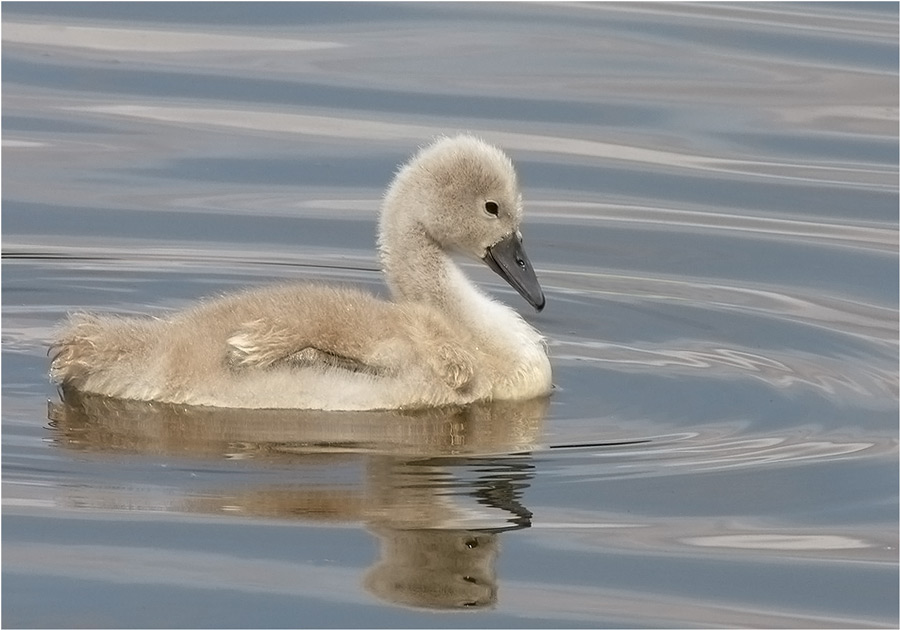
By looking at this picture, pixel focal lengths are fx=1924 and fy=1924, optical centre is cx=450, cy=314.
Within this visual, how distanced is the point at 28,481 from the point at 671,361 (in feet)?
10.4

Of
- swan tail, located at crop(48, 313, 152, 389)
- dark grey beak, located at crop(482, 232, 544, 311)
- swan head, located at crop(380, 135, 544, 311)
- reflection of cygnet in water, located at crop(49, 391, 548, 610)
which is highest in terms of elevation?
swan head, located at crop(380, 135, 544, 311)

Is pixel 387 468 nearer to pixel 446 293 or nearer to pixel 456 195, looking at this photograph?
pixel 446 293

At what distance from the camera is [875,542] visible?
686 cm

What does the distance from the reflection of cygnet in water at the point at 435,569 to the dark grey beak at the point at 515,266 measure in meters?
2.29

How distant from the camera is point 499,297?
10.2m

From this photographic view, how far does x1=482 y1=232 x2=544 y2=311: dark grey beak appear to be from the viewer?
8.68 metres

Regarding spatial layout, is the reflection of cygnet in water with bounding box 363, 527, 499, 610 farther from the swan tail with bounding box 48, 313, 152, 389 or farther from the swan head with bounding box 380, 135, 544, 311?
the swan head with bounding box 380, 135, 544, 311

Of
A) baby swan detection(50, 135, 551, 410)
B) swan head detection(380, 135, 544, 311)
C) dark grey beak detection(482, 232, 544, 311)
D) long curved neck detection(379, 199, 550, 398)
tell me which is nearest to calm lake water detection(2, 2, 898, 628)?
baby swan detection(50, 135, 551, 410)

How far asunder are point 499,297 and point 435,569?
3.98 meters

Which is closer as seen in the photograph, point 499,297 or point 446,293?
point 446,293

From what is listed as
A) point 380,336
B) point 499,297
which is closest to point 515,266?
point 380,336

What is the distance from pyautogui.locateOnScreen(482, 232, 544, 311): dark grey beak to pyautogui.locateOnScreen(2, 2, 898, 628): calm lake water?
0.40 metres

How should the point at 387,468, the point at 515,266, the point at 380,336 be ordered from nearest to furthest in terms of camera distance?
the point at 387,468, the point at 380,336, the point at 515,266

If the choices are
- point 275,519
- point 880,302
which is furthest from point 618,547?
point 880,302
